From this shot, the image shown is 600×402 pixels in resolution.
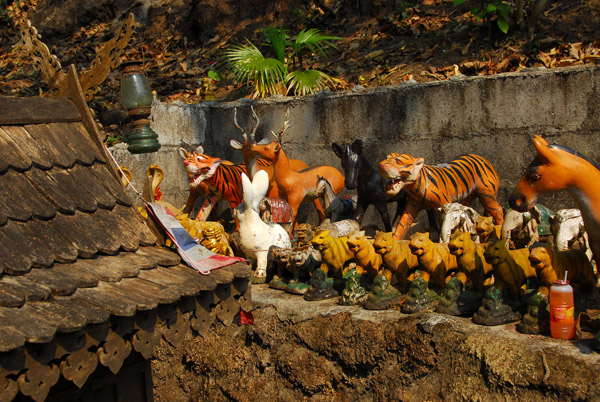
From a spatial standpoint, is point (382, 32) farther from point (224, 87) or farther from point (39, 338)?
point (39, 338)

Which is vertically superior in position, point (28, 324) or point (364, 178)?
point (364, 178)

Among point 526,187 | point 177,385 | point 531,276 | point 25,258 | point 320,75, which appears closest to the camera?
point 25,258

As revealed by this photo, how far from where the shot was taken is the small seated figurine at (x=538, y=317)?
513 centimetres

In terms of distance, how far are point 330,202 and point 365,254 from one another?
5.32 ft

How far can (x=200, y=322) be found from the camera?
10.4 ft

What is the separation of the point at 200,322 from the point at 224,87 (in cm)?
804

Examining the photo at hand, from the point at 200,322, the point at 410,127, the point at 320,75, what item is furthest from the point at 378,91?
the point at 200,322

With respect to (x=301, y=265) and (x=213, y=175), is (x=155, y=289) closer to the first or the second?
(x=301, y=265)

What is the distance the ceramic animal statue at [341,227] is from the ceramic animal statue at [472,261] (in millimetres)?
1700

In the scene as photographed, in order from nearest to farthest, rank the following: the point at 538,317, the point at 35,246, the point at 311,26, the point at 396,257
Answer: the point at 35,246 < the point at 538,317 < the point at 396,257 < the point at 311,26

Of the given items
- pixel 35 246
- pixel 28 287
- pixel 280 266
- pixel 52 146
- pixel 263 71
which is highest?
pixel 263 71

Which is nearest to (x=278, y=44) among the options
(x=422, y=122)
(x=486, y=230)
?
(x=422, y=122)

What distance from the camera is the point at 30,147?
3.09 m

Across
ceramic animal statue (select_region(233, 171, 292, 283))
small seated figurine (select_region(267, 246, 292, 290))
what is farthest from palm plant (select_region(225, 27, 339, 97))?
small seated figurine (select_region(267, 246, 292, 290))
